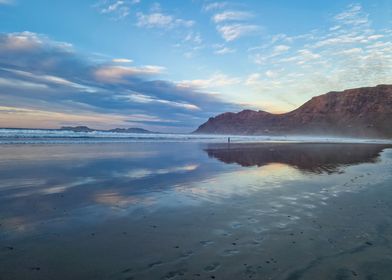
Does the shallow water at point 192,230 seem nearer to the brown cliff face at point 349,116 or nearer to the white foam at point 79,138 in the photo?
the white foam at point 79,138

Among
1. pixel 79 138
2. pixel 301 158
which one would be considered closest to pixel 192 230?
pixel 301 158

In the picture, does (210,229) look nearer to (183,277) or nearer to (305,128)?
(183,277)

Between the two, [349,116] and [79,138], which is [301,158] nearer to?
[79,138]

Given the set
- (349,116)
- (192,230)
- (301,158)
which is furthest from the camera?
(349,116)

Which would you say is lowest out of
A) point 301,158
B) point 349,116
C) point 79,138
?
point 301,158

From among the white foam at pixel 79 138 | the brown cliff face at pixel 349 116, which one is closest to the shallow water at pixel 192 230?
the white foam at pixel 79 138

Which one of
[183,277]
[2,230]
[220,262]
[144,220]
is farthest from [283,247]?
[2,230]

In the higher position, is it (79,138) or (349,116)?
(349,116)

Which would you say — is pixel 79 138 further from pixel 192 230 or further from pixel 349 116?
pixel 349 116

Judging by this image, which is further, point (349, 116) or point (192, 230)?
point (349, 116)

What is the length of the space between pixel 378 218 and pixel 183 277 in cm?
541

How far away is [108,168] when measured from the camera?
14867 millimetres

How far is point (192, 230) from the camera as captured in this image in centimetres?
587

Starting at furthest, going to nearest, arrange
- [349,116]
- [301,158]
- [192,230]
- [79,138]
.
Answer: [349,116], [79,138], [301,158], [192,230]
